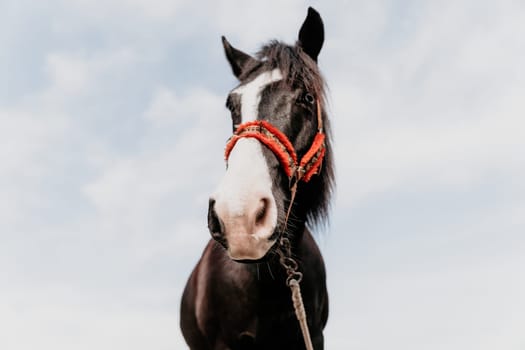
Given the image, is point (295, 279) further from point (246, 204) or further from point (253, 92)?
point (253, 92)

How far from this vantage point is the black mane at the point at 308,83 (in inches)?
171

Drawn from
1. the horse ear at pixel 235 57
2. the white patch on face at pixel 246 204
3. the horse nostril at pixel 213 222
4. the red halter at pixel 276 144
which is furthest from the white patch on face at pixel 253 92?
the horse ear at pixel 235 57

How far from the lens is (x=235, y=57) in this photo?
5629mm

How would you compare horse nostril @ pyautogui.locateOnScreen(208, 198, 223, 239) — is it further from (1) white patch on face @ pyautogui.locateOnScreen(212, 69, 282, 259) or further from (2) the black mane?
(2) the black mane

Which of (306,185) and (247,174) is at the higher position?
(306,185)

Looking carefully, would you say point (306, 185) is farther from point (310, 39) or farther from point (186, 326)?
point (186, 326)

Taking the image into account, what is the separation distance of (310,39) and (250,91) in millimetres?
1121

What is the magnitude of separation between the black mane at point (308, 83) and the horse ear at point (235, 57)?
837 mm

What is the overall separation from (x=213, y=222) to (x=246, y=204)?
26 centimetres

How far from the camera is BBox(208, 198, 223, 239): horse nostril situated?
11.1 feet

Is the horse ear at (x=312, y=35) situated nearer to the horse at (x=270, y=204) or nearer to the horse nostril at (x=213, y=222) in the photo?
the horse at (x=270, y=204)

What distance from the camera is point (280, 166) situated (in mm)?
3830

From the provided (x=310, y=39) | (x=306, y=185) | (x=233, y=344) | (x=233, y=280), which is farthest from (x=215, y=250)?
(x=310, y=39)

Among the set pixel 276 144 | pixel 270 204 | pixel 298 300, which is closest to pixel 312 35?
pixel 276 144
